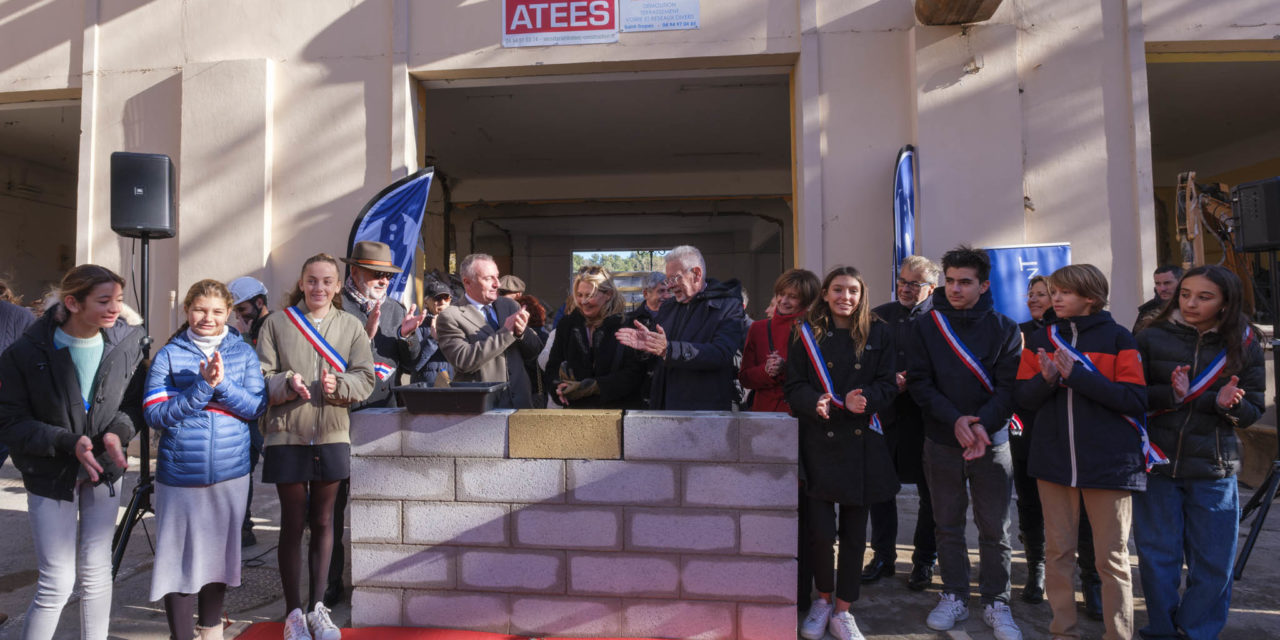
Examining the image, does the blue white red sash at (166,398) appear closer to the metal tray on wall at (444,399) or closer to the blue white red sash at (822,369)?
the metal tray on wall at (444,399)

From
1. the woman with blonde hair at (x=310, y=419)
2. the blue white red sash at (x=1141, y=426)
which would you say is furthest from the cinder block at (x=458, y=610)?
the blue white red sash at (x=1141, y=426)

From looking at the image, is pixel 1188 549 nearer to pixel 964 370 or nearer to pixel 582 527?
pixel 964 370

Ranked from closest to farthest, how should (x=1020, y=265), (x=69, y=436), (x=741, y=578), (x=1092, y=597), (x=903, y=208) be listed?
1. (x=69, y=436)
2. (x=741, y=578)
3. (x=1092, y=597)
4. (x=1020, y=265)
5. (x=903, y=208)

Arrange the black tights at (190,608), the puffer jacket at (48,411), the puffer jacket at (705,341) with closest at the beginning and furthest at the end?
the puffer jacket at (48,411) < the black tights at (190,608) < the puffer jacket at (705,341)

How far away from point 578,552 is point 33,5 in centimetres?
823

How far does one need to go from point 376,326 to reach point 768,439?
6.92 ft

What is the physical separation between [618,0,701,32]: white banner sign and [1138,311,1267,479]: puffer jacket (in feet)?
15.3

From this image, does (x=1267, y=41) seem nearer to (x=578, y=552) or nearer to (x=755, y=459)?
(x=755, y=459)

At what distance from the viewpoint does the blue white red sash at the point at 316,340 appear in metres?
3.09

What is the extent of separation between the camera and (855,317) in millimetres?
3166

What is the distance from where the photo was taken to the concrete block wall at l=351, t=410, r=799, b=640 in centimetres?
285

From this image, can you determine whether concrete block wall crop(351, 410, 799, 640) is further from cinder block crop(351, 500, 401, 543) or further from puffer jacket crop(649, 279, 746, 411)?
puffer jacket crop(649, 279, 746, 411)

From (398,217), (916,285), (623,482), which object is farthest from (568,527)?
(398,217)

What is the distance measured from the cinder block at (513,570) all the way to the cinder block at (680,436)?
58cm
